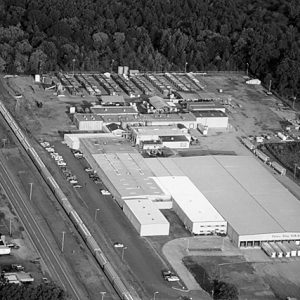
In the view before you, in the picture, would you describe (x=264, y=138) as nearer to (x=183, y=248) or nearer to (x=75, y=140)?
(x=75, y=140)

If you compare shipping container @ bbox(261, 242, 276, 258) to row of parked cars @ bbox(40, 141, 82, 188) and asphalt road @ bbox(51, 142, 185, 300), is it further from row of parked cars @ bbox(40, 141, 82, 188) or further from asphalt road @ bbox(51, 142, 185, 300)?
row of parked cars @ bbox(40, 141, 82, 188)

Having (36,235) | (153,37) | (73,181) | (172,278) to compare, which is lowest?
(172,278)

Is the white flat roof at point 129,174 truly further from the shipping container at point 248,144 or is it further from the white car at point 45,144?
the shipping container at point 248,144

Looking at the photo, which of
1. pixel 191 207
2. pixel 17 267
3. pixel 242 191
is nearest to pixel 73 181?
pixel 191 207

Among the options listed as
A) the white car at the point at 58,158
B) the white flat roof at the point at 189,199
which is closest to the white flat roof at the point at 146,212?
the white flat roof at the point at 189,199

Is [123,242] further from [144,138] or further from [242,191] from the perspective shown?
[144,138]

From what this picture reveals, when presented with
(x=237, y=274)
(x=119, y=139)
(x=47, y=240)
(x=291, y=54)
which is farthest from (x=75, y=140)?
(x=291, y=54)
